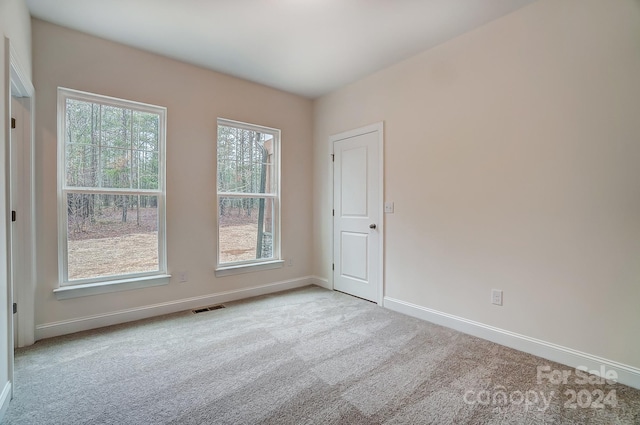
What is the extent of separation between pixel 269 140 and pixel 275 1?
190 centimetres

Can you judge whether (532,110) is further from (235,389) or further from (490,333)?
(235,389)

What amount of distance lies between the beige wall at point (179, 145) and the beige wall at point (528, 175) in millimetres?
1463

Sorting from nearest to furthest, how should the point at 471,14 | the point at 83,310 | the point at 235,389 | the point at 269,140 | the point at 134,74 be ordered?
1. the point at 235,389
2. the point at 471,14
3. the point at 83,310
4. the point at 134,74
5. the point at 269,140

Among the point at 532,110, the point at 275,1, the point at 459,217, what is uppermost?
the point at 275,1

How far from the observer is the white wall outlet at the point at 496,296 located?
8.17ft

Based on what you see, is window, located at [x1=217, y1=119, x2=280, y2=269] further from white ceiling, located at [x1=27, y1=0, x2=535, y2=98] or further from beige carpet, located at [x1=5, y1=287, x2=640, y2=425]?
beige carpet, located at [x1=5, y1=287, x2=640, y2=425]

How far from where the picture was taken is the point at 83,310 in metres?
2.70

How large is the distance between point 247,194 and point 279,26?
1.93 metres

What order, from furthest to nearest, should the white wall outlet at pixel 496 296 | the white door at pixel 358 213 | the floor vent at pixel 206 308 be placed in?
the white door at pixel 358 213 < the floor vent at pixel 206 308 < the white wall outlet at pixel 496 296

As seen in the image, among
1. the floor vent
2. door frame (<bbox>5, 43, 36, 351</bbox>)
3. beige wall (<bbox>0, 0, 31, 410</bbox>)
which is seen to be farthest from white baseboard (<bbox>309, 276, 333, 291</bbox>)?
beige wall (<bbox>0, 0, 31, 410</bbox>)

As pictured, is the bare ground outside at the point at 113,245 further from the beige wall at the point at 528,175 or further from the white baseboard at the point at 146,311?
the beige wall at the point at 528,175

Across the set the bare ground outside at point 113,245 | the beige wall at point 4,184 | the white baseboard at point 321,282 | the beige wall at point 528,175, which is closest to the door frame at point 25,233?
the bare ground outside at point 113,245

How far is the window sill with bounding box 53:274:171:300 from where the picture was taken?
2598 mm

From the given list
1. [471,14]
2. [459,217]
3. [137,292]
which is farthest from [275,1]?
[137,292]
